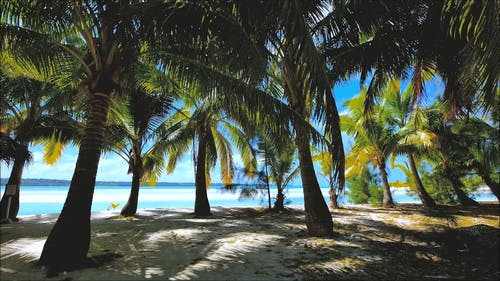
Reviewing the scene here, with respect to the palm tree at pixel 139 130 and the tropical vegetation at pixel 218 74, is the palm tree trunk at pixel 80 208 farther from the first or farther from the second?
the palm tree at pixel 139 130

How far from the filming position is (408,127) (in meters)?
12.9

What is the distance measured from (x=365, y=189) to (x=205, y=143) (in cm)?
1490

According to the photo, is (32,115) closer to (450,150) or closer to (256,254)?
(256,254)

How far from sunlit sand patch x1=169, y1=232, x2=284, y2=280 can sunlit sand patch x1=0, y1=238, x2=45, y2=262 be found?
2.57 metres

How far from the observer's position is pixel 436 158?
1532 centimetres

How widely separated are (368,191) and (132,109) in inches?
687

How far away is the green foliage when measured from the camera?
64.7 ft

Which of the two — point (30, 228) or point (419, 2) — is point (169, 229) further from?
point (419, 2)


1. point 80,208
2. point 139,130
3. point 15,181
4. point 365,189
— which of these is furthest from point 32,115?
point 365,189

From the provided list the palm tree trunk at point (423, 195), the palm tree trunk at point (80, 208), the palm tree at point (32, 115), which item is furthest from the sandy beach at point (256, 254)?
the palm tree trunk at point (423, 195)

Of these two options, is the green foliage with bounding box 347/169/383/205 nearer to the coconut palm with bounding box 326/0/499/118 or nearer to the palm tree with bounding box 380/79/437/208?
the palm tree with bounding box 380/79/437/208

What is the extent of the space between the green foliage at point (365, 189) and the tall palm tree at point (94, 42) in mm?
17609

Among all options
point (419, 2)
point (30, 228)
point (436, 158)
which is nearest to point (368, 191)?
point (436, 158)

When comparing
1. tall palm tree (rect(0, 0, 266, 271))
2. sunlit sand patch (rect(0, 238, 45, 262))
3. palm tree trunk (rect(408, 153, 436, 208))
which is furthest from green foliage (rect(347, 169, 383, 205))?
sunlit sand patch (rect(0, 238, 45, 262))
